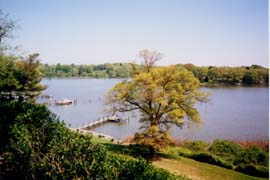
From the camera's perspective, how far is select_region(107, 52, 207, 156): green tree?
8.20 metres

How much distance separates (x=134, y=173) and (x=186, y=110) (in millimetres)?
5934

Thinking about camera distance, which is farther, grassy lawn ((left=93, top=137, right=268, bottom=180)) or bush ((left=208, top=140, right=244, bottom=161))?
bush ((left=208, top=140, right=244, bottom=161))

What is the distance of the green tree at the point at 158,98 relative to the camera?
26.9 ft

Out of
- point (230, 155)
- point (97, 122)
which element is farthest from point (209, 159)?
point (97, 122)

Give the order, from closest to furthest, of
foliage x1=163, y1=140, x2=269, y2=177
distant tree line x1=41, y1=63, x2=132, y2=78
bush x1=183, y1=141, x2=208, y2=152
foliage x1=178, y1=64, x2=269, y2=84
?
foliage x1=163, y1=140, x2=269, y2=177, bush x1=183, y1=141, x2=208, y2=152, foliage x1=178, y1=64, x2=269, y2=84, distant tree line x1=41, y1=63, x2=132, y2=78

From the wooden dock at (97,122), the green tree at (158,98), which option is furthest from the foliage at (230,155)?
the wooden dock at (97,122)

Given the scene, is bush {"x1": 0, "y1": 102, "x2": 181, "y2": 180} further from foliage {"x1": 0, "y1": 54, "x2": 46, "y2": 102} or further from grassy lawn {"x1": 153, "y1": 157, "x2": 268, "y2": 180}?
foliage {"x1": 0, "y1": 54, "x2": 46, "y2": 102}

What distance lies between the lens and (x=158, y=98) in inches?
322

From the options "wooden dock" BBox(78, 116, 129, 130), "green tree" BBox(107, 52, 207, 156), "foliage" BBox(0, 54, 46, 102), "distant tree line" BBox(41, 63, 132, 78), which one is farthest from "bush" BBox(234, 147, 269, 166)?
"distant tree line" BBox(41, 63, 132, 78)

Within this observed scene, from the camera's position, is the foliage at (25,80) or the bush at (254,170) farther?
the foliage at (25,80)

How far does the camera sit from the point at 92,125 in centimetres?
1545

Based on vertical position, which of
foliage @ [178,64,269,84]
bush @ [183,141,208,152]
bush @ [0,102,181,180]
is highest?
foliage @ [178,64,269,84]

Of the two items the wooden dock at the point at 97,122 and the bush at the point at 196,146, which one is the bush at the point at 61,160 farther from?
the wooden dock at the point at 97,122

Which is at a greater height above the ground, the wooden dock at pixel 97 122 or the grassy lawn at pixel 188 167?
the grassy lawn at pixel 188 167
